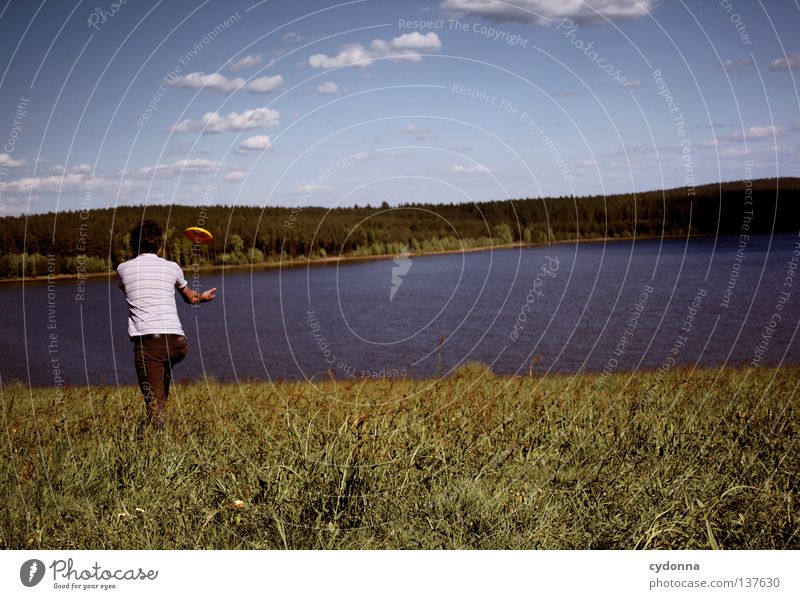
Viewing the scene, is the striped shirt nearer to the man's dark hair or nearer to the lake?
the man's dark hair

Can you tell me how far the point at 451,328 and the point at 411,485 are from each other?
26.0m

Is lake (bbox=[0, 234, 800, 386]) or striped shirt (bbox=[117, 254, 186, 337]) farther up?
striped shirt (bbox=[117, 254, 186, 337])

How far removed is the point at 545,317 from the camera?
97.8ft

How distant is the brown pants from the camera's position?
6.90 m

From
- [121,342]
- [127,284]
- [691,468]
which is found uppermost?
[127,284]

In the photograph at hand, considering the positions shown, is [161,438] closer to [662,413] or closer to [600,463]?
[600,463]

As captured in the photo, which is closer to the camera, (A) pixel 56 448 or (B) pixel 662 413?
(A) pixel 56 448

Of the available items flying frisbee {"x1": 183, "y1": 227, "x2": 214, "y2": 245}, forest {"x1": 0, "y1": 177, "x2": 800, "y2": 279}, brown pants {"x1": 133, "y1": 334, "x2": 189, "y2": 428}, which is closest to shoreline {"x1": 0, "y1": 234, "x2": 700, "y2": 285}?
forest {"x1": 0, "y1": 177, "x2": 800, "y2": 279}

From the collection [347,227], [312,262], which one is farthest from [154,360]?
[312,262]

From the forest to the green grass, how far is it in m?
1.76

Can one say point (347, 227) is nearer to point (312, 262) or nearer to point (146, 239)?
point (312, 262)

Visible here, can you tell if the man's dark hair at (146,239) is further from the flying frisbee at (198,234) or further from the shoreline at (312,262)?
the shoreline at (312,262)

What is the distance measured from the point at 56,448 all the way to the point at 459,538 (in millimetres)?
3339
